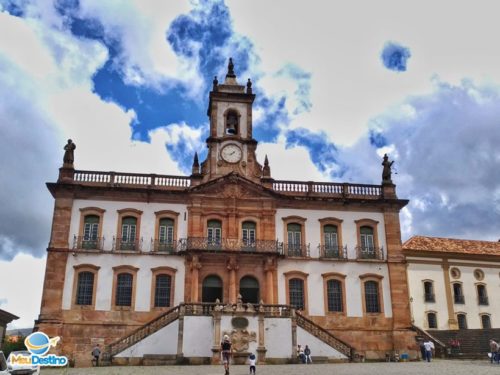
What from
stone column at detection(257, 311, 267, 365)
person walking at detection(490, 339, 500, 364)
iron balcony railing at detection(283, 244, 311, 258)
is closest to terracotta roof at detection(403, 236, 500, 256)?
iron balcony railing at detection(283, 244, 311, 258)

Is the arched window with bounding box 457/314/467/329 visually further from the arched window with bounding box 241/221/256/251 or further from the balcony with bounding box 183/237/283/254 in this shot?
the arched window with bounding box 241/221/256/251

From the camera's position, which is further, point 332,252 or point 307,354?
point 332,252

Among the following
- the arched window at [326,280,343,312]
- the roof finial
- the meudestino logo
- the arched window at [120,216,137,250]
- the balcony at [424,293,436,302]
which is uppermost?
the roof finial

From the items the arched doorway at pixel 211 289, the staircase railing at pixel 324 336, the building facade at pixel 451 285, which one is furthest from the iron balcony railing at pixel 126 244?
the building facade at pixel 451 285

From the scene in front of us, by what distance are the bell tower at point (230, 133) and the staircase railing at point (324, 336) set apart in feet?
30.8

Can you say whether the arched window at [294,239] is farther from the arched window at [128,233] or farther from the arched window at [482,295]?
the arched window at [482,295]

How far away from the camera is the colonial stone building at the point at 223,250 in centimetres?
2866

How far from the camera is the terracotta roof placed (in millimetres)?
37781

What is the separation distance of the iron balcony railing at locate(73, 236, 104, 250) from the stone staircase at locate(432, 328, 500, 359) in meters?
20.2

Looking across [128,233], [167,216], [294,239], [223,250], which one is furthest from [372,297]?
[128,233]

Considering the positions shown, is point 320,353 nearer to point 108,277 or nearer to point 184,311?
point 184,311

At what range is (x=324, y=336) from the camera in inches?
1029

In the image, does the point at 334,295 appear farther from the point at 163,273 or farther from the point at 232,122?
the point at 232,122

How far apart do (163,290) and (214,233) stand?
4.24 m
